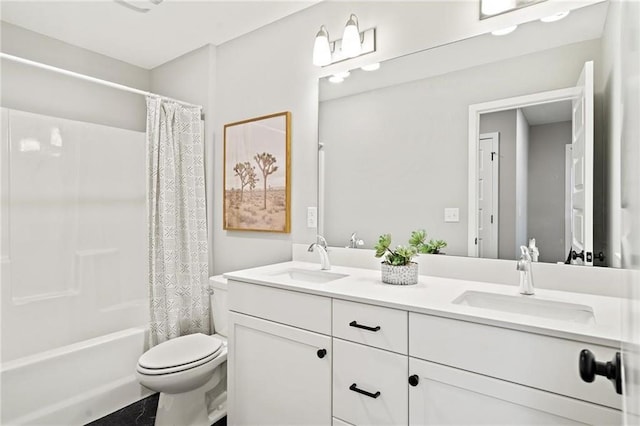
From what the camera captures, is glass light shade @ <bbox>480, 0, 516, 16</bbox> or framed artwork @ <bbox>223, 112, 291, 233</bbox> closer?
glass light shade @ <bbox>480, 0, 516, 16</bbox>

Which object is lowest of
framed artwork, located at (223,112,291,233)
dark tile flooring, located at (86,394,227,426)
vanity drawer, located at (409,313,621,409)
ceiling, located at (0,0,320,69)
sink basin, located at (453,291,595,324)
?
dark tile flooring, located at (86,394,227,426)

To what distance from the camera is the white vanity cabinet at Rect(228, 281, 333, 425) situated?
141 cm

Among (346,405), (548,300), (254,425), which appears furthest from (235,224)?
(548,300)

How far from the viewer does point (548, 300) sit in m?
1.23

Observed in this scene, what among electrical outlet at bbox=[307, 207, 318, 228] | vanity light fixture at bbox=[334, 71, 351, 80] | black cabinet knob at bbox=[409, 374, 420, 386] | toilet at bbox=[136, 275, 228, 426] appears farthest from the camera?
electrical outlet at bbox=[307, 207, 318, 228]

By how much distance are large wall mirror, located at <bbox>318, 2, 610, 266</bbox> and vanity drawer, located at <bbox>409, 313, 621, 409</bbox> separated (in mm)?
561

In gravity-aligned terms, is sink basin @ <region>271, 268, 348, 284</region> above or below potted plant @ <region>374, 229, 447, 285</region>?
below

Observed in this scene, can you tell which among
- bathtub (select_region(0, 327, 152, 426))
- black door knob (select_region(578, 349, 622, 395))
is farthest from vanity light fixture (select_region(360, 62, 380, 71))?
bathtub (select_region(0, 327, 152, 426))

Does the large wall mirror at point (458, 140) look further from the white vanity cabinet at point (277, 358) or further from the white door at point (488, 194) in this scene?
the white vanity cabinet at point (277, 358)

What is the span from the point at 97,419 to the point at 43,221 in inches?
47.7

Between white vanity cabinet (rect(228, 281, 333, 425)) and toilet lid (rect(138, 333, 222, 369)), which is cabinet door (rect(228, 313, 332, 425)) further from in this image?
toilet lid (rect(138, 333, 222, 369))

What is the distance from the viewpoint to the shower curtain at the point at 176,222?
89.2 inches

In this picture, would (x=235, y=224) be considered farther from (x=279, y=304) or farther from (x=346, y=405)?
(x=346, y=405)

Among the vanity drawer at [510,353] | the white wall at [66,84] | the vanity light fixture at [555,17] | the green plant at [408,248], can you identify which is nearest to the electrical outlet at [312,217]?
the green plant at [408,248]
